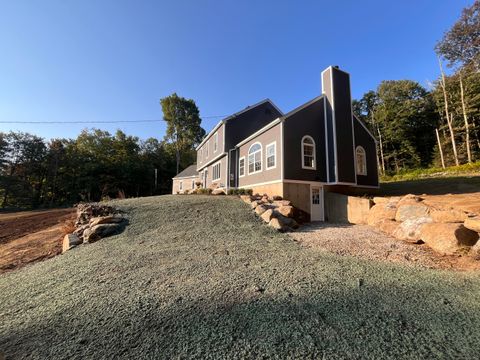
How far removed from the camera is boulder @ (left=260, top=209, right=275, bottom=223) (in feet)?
27.9

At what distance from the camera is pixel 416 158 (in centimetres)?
2947

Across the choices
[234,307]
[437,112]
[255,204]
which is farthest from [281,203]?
[437,112]

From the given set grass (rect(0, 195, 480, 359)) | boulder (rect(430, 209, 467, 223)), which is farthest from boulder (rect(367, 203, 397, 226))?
grass (rect(0, 195, 480, 359))

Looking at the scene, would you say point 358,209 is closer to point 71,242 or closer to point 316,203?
point 316,203

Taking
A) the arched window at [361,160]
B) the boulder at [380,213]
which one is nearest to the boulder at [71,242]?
the boulder at [380,213]

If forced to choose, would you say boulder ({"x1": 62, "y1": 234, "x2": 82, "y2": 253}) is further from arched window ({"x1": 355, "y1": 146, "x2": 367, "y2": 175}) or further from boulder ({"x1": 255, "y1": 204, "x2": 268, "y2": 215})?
arched window ({"x1": 355, "y1": 146, "x2": 367, "y2": 175})

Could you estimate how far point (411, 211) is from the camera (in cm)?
681

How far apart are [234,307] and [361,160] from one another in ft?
43.1

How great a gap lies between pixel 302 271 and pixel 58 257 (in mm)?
6293

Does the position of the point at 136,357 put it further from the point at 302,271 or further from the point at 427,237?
the point at 427,237

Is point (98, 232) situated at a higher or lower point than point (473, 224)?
lower

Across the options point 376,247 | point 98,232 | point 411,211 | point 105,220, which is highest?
point 411,211

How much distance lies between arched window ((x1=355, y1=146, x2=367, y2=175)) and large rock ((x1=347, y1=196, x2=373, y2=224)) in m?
4.12

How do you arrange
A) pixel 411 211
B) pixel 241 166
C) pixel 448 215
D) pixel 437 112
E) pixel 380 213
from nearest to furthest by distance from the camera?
pixel 448 215
pixel 411 211
pixel 380 213
pixel 241 166
pixel 437 112
